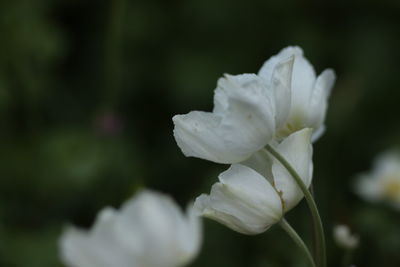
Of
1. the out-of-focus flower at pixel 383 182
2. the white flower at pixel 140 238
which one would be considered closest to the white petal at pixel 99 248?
the white flower at pixel 140 238

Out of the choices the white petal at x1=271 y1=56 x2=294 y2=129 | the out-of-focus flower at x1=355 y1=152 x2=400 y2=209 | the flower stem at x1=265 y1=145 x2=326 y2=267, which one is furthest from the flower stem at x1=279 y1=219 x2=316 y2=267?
the out-of-focus flower at x1=355 y1=152 x2=400 y2=209

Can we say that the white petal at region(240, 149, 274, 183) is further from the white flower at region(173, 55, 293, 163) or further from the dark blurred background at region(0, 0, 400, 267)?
the dark blurred background at region(0, 0, 400, 267)

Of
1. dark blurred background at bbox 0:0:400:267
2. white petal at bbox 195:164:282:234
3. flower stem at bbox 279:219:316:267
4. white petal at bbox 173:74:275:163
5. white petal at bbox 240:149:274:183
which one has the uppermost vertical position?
dark blurred background at bbox 0:0:400:267

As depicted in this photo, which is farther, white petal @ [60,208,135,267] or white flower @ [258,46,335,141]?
white petal @ [60,208,135,267]

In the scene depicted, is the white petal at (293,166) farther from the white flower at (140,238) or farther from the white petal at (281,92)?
the white flower at (140,238)

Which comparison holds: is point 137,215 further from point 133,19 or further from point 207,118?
point 133,19

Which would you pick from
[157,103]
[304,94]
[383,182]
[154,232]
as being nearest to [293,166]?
[304,94]

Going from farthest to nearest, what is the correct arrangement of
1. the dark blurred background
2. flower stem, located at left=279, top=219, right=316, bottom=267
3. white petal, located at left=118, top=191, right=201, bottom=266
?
the dark blurred background, white petal, located at left=118, top=191, right=201, bottom=266, flower stem, located at left=279, top=219, right=316, bottom=267
